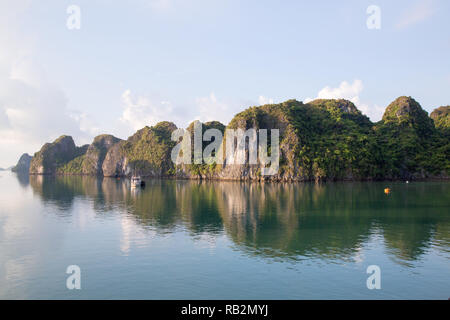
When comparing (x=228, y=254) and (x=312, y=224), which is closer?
(x=228, y=254)

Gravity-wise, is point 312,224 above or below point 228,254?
above

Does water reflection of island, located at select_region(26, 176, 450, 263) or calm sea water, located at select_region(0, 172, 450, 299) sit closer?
calm sea water, located at select_region(0, 172, 450, 299)

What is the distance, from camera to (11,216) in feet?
212

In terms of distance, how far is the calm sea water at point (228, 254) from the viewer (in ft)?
85.9

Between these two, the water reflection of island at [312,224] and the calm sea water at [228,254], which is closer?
the calm sea water at [228,254]

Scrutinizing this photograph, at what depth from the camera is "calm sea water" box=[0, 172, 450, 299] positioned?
85.9 ft

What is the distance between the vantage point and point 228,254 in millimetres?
36062

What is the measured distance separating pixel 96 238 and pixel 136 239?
5970 millimetres
